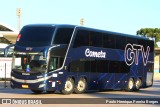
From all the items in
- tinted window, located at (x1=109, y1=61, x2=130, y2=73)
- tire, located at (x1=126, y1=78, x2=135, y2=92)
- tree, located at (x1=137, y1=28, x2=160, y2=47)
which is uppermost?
tree, located at (x1=137, y1=28, x2=160, y2=47)

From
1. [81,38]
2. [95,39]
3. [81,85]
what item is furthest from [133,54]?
[81,38]

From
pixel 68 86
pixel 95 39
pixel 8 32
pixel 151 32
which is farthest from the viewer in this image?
pixel 151 32

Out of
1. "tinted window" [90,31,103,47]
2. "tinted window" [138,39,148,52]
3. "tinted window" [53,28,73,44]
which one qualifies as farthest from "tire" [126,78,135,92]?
"tinted window" [53,28,73,44]

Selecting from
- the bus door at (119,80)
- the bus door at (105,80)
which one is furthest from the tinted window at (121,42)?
the bus door at (105,80)

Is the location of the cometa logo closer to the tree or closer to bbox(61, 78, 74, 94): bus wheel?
bbox(61, 78, 74, 94): bus wheel

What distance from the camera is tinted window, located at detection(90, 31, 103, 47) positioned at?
27203 millimetres

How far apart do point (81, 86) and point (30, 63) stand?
11.8 feet

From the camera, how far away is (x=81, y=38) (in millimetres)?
26125

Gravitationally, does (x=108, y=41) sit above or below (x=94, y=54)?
above

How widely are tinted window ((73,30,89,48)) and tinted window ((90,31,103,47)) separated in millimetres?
491

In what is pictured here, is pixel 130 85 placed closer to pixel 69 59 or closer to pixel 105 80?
pixel 105 80

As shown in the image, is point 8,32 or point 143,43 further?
point 8,32

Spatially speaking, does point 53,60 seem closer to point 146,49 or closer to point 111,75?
point 111,75

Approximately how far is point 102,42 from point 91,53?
155cm
